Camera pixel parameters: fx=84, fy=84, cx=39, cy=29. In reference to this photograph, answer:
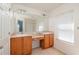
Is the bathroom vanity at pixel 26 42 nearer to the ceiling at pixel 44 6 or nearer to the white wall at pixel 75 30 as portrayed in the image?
the white wall at pixel 75 30

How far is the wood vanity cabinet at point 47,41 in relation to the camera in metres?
1.41

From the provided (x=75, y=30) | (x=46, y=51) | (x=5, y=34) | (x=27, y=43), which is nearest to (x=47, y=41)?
(x=46, y=51)

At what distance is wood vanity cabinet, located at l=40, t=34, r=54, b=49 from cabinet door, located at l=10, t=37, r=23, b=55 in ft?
1.21

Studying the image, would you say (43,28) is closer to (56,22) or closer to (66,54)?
(56,22)

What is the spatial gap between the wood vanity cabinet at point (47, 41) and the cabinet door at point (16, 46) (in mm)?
368

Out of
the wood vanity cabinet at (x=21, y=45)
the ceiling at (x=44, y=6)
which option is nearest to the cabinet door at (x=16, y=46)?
the wood vanity cabinet at (x=21, y=45)

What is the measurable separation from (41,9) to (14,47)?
2.40 feet

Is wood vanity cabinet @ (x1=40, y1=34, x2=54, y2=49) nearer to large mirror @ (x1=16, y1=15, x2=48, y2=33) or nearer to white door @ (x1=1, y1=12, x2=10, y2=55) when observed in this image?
large mirror @ (x1=16, y1=15, x2=48, y2=33)

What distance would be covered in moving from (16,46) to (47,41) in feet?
1.68

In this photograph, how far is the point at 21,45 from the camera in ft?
4.41

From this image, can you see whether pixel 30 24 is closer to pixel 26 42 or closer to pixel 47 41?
pixel 26 42

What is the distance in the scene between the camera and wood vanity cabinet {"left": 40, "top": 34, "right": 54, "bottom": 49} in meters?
1.41
